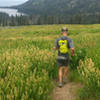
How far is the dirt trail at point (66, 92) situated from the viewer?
4598 millimetres

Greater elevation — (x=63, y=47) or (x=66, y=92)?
(x=63, y=47)

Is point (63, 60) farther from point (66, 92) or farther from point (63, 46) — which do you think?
point (66, 92)

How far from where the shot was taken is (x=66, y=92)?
4.92 m

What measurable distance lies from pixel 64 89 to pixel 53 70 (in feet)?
3.73

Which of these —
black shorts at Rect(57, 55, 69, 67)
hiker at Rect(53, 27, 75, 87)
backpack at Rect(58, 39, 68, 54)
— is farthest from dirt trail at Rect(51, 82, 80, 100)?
backpack at Rect(58, 39, 68, 54)

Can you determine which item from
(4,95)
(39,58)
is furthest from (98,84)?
(39,58)

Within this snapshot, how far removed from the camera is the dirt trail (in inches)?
181

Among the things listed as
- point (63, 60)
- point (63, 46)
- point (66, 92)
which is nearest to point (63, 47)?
point (63, 46)

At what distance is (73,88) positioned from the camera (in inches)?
200

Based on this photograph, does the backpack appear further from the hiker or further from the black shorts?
the black shorts

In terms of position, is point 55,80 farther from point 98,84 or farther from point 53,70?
point 98,84

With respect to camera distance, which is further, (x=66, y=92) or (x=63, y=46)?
(x=63, y=46)

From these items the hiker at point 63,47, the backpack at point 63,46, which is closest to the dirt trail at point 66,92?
the hiker at point 63,47

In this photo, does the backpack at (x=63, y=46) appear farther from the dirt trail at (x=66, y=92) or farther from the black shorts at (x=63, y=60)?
the dirt trail at (x=66, y=92)
